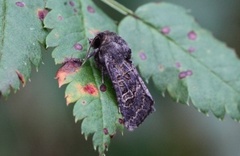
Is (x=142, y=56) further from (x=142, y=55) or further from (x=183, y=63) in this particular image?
(x=183, y=63)

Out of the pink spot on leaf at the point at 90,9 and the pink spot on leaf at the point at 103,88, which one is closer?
the pink spot on leaf at the point at 103,88

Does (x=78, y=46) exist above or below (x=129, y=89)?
above

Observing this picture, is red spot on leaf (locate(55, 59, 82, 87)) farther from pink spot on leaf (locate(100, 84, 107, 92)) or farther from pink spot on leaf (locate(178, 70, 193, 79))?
pink spot on leaf (locate(178, 70, 193, 79))

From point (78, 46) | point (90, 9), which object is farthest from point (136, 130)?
point (78, 46)

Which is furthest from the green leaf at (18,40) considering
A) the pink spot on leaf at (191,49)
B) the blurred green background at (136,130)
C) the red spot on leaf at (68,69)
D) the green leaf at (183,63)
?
the blurred green background at (136,130)

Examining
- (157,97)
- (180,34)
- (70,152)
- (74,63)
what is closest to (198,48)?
(180,34)

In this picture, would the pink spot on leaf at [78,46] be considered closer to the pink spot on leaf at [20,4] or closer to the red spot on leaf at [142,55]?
the pink spot on leaf at [20,4]
